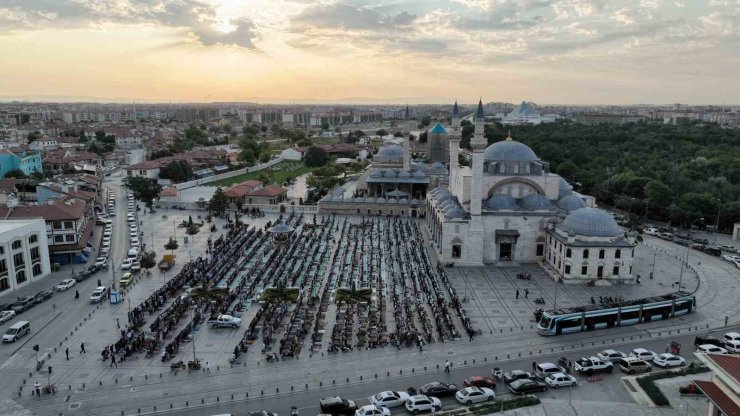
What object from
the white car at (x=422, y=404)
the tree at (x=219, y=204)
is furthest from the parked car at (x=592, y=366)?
the tree at (x=219, y=204)

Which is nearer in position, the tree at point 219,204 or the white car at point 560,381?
the white car at point 560,381

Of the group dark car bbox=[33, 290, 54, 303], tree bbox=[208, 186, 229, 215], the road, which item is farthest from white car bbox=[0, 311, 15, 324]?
tree bbox=[208, 186, 229, 215]

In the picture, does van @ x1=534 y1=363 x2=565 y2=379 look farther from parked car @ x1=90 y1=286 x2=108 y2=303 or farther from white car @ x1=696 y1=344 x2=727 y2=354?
parked car @ x1=90 y1=286 x2=108 y2=303

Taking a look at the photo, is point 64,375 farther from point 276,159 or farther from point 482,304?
point 276,159

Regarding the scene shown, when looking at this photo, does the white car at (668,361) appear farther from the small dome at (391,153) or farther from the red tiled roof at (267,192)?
the small dome at (391,153)

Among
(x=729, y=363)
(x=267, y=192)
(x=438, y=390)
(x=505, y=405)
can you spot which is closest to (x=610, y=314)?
(x=729, y=363)

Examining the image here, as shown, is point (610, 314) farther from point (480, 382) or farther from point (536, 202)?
point (536, 202)
